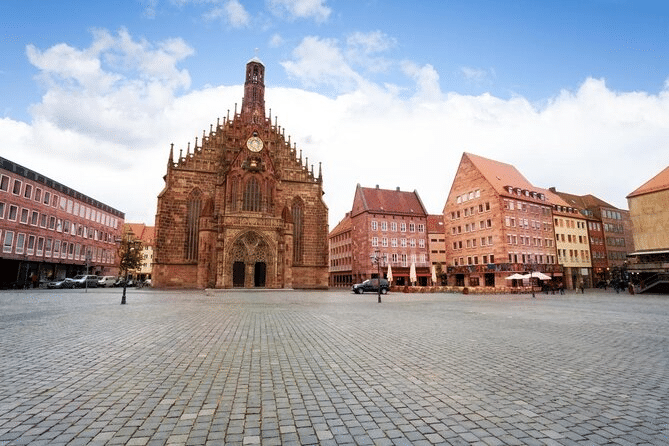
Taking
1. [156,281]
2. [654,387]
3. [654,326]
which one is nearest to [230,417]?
[654,387]

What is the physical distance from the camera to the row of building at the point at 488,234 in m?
53.3

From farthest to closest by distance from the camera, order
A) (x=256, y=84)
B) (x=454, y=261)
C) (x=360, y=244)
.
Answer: (x=360, y=244), (x=454, y=261), (x=256, y=84)

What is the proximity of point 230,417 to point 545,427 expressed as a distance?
313 centimetres

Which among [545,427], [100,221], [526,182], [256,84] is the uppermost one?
[256,84]

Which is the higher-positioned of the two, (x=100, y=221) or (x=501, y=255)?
(x=100, y=221)

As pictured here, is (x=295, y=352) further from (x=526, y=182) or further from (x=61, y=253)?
(x=526, y=182)

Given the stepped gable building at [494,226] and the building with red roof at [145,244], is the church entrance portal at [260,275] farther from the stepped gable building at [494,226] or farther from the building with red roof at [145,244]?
the building with red roof at [145,244]

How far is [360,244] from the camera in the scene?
6450cm

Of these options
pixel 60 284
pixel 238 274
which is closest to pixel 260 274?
pixel 238 274

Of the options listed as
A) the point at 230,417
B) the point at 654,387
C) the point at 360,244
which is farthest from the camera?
the point at 360,244

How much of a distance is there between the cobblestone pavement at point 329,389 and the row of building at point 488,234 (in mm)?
46642

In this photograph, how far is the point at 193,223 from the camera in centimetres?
4241

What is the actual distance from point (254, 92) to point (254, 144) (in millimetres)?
13061

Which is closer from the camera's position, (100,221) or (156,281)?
(156,281)
